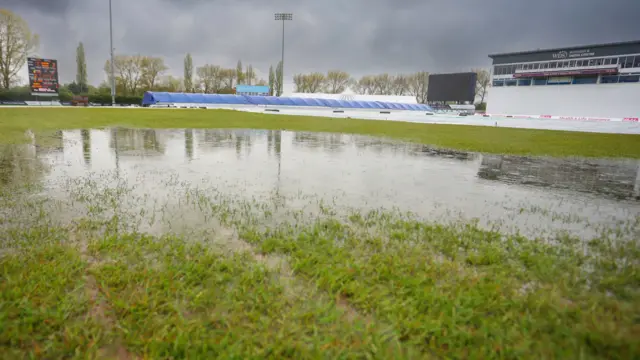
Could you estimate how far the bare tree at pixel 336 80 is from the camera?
125500mm

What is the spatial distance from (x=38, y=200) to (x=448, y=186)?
23.0ft

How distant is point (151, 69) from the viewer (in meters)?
93.8

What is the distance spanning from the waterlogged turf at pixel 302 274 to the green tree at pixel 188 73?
344 feet

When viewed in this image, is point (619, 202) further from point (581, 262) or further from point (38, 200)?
point (38, 200)

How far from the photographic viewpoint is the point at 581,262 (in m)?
3.71

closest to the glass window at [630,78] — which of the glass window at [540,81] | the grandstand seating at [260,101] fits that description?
the glass window at [540,81]

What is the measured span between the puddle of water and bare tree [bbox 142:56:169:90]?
302 feet

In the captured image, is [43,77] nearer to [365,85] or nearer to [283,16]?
[283,16]

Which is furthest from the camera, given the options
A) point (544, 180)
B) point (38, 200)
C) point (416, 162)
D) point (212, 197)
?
point (416, 162)

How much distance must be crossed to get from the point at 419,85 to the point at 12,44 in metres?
106

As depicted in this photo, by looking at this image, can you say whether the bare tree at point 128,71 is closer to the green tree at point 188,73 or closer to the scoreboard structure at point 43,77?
the green tree at point 188,73

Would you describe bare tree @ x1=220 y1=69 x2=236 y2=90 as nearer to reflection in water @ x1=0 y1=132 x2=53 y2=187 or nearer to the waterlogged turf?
reflection in water @ x1=0 y1=132 x2=53 y2=187

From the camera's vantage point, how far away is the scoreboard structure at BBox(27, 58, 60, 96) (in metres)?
52.6

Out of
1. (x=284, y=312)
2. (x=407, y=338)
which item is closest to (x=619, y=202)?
(x=407, y=338)
